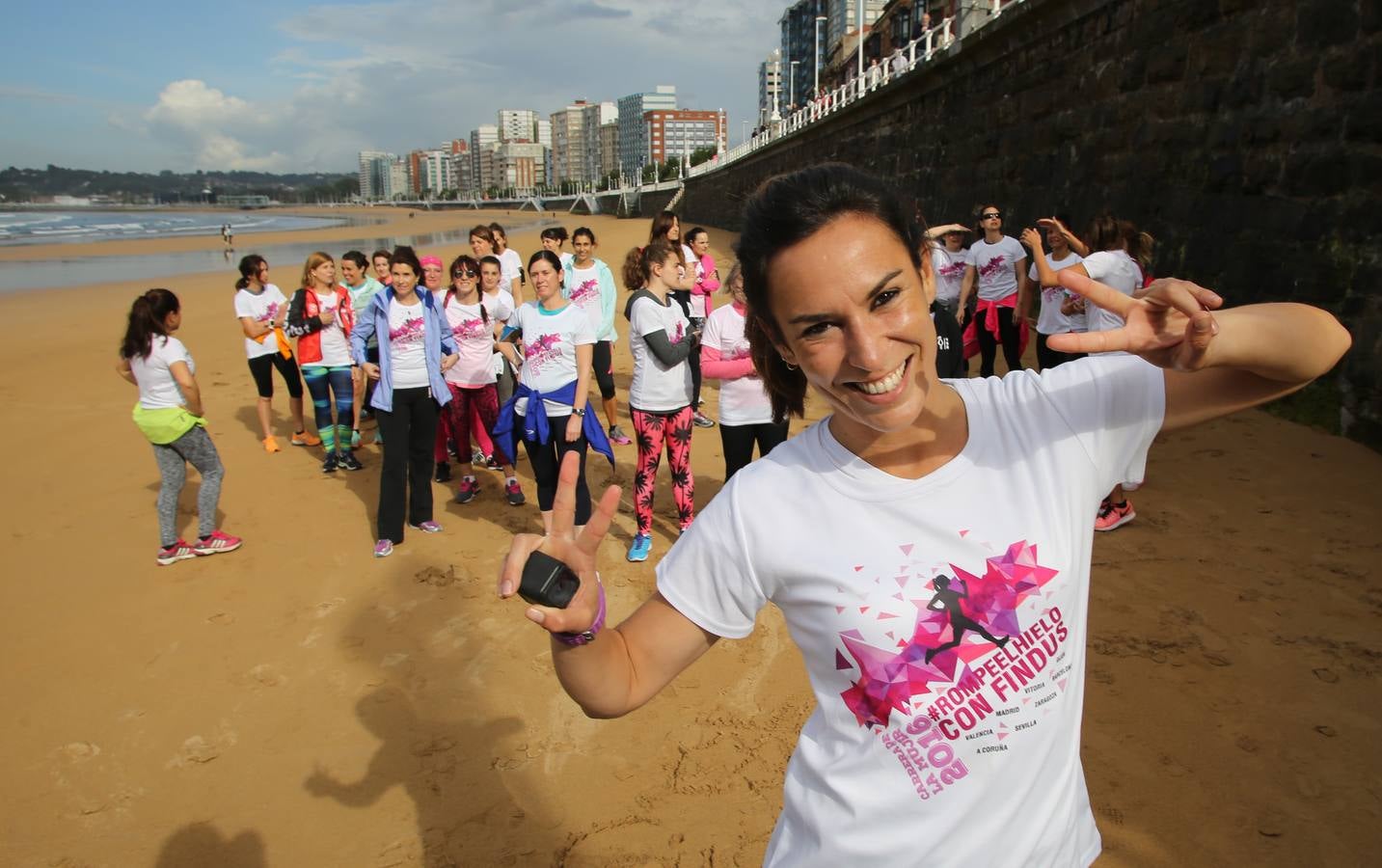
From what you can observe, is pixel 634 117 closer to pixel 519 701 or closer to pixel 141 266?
pixel 141 266

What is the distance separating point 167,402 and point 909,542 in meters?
5.54

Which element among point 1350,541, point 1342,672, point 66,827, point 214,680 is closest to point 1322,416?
point 1350,541

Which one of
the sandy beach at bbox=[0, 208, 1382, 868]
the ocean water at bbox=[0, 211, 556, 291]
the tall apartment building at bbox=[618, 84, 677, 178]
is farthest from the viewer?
the tall apartment building at bbox=[618, 84, 677, 178]

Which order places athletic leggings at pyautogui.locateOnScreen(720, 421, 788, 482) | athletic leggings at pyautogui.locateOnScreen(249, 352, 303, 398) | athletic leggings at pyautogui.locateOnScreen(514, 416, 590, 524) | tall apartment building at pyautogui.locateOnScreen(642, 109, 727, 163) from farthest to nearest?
tall apartment building at pyautogui.locateOnScreen(642, 109, 727, 163)
athletic leggings at pyautogui.locateOnScreen(249, 352, 303, 398)
athletic leggings at pyautogui.locateOnScreen(514, 416, 590, 524)
athletic leggings at pyautogui.locateOnScreen(720, 421, 788, 482)

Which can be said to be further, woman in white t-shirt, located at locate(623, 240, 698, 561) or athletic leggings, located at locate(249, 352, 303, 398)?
athletic leggings, located at locate(249, 352, 303, 398)

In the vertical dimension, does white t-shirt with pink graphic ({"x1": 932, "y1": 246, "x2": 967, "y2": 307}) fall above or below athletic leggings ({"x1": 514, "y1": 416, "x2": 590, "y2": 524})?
above

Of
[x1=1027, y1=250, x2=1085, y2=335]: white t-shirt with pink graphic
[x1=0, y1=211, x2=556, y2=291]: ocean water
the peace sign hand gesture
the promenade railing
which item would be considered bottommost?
[x1=1027, y1=250, x2=1085, y2=335]: white t-shirt with pink graphic

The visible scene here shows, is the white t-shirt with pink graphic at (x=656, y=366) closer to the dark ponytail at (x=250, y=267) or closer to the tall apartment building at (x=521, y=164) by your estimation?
the dark ponytail at (x=250, y=267)

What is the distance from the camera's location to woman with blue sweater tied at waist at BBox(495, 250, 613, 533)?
17.7 ft

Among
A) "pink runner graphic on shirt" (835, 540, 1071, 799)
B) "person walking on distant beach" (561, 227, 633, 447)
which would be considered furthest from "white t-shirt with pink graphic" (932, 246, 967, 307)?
"pink runner graphic on shirt" (835, 540, 1071, 799)

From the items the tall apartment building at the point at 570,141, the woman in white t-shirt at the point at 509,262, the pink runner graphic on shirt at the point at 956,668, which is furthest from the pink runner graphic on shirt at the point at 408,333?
the tall apartment building at the point at 570,141

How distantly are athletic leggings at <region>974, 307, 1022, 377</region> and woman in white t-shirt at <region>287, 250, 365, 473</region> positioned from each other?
603cm

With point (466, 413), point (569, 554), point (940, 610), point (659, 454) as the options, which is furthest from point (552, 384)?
point (940, 610)

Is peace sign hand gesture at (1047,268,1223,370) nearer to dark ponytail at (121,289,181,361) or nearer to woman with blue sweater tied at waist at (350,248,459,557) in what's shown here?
woman with blue sweater tied at waist at (350,248,459,557)
